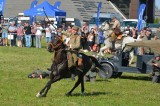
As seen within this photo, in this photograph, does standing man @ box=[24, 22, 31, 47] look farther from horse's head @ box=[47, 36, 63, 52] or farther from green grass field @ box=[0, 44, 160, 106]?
horse's head @ box=[47, 36, 63, 52]

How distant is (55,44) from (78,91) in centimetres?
223

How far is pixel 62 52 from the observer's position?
40.8 ft

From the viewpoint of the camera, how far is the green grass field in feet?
39.4

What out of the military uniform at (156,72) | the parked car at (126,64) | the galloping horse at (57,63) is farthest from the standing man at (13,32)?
the galloping horse at (57,63)

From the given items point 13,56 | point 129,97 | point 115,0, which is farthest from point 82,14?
point 129,97

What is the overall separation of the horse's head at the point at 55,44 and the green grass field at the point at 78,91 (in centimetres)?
121

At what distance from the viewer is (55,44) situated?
12250 mm

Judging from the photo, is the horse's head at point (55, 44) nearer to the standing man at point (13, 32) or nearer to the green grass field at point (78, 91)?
the green grass field at point (78, 91)

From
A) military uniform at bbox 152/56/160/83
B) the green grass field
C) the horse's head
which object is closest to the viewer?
the green grass field

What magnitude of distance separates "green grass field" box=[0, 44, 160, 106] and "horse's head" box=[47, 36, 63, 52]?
1211 millimetres

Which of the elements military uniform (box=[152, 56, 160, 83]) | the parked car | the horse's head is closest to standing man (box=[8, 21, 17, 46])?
the parked car

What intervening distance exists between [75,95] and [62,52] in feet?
4.45

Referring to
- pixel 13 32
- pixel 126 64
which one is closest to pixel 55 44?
Answer: pixel 126 64

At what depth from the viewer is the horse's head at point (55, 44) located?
12213 mm
